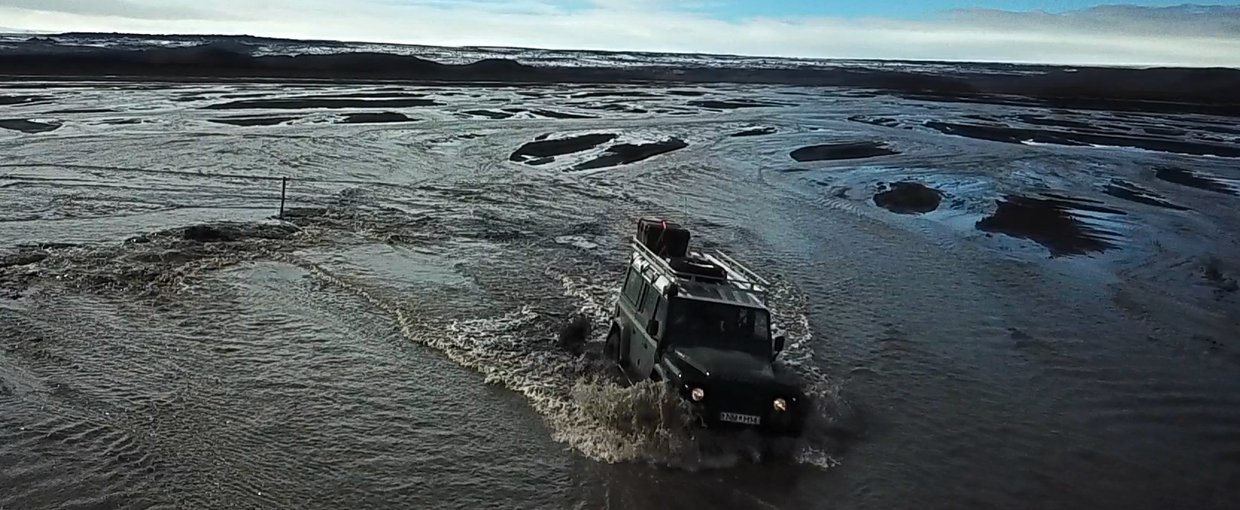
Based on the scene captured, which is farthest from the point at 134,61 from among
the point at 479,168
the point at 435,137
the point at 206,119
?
the point at 479,168

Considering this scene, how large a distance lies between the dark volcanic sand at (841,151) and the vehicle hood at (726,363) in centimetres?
3075

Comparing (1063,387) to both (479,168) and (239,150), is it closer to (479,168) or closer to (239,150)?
(479,168)

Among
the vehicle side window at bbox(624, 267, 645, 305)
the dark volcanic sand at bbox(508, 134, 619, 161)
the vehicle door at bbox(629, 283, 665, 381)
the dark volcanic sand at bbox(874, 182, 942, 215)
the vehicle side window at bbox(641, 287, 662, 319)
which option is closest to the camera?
the vehicle door at bbox(629, 283, 665, 381)

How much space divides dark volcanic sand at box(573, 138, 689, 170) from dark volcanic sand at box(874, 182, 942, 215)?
9.92 meters

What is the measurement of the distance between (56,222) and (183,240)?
3.52m

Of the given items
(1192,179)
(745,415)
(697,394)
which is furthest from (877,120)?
(697,394)

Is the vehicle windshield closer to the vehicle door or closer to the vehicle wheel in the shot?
the vehicle door

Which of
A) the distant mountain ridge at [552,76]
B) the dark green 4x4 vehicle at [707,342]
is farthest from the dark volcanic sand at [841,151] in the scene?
the distant mountain ridge at [552,76]

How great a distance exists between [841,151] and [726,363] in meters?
35.4

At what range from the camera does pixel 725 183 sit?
112 feet

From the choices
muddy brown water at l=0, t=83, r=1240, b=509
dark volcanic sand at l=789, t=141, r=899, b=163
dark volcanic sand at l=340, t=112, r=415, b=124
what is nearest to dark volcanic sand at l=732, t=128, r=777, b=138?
dark volcanic sand at l=789, t=141, r=899, b=163

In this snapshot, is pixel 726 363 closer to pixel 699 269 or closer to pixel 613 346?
pixel 699 269

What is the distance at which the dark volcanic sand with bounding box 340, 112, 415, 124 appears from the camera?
156 feet

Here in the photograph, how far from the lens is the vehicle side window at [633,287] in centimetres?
1352
